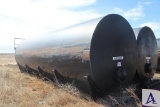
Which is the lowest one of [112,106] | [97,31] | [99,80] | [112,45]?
[112,106]

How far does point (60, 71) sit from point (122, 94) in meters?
2.17

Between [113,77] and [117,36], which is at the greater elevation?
[117,36]

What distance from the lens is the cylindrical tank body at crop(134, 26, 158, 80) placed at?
26.2 feet

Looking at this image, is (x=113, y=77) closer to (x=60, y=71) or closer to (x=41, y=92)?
(x=60, y=71)

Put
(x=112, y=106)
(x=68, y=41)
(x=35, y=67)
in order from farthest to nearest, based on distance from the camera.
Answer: (x=35, y=67) < (x=68, y=41) < (x=112, y=106)

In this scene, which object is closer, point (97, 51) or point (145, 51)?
point (97, 51)

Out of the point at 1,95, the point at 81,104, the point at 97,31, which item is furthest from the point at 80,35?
the point at 1,95

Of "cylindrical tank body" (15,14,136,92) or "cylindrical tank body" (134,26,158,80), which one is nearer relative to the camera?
"cylindrical tank body" (15,14,136,92)

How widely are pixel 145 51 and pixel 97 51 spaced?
3.40m

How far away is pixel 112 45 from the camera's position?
19.9ft

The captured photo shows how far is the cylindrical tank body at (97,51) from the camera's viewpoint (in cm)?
561

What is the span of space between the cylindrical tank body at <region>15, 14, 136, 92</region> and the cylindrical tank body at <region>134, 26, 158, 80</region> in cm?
113

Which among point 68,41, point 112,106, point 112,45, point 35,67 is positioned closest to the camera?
point 112,106

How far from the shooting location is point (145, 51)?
27.2 feet
